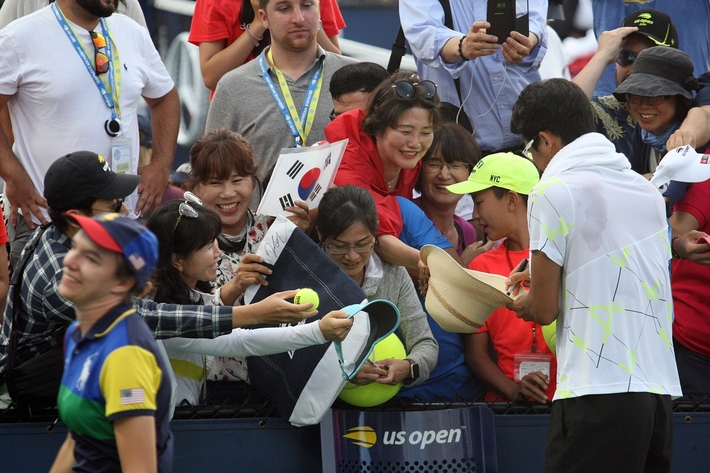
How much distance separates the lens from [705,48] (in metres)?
6.79

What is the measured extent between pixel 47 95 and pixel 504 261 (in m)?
2.51

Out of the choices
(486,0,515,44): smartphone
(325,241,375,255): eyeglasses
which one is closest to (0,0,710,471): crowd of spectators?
(325,241,375,255): eyeglasses

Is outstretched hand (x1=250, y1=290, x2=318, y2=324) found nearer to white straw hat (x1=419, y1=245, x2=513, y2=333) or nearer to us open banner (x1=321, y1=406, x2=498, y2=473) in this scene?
white straw hat (x1=419, y1=245, x2=513, y2=333)

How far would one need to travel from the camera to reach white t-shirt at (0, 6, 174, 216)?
202 inches

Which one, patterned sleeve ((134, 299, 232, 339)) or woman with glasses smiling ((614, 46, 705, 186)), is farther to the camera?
woman with glasses smiling ((614, 46, 705, 186))

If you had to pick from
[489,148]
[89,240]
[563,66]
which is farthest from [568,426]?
[563,66]

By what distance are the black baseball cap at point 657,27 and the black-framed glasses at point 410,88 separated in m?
1.74

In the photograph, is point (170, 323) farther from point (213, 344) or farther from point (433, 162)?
point (433, 162)

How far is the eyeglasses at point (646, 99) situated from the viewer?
5247 mm

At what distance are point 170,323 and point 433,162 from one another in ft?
7.20

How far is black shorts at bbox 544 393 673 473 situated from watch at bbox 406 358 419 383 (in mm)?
1008

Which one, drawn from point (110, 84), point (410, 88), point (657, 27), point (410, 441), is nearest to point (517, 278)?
point (410, 441)

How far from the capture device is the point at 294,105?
570 centimetres

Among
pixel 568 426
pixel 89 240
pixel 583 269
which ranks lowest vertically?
pixel 568 426
